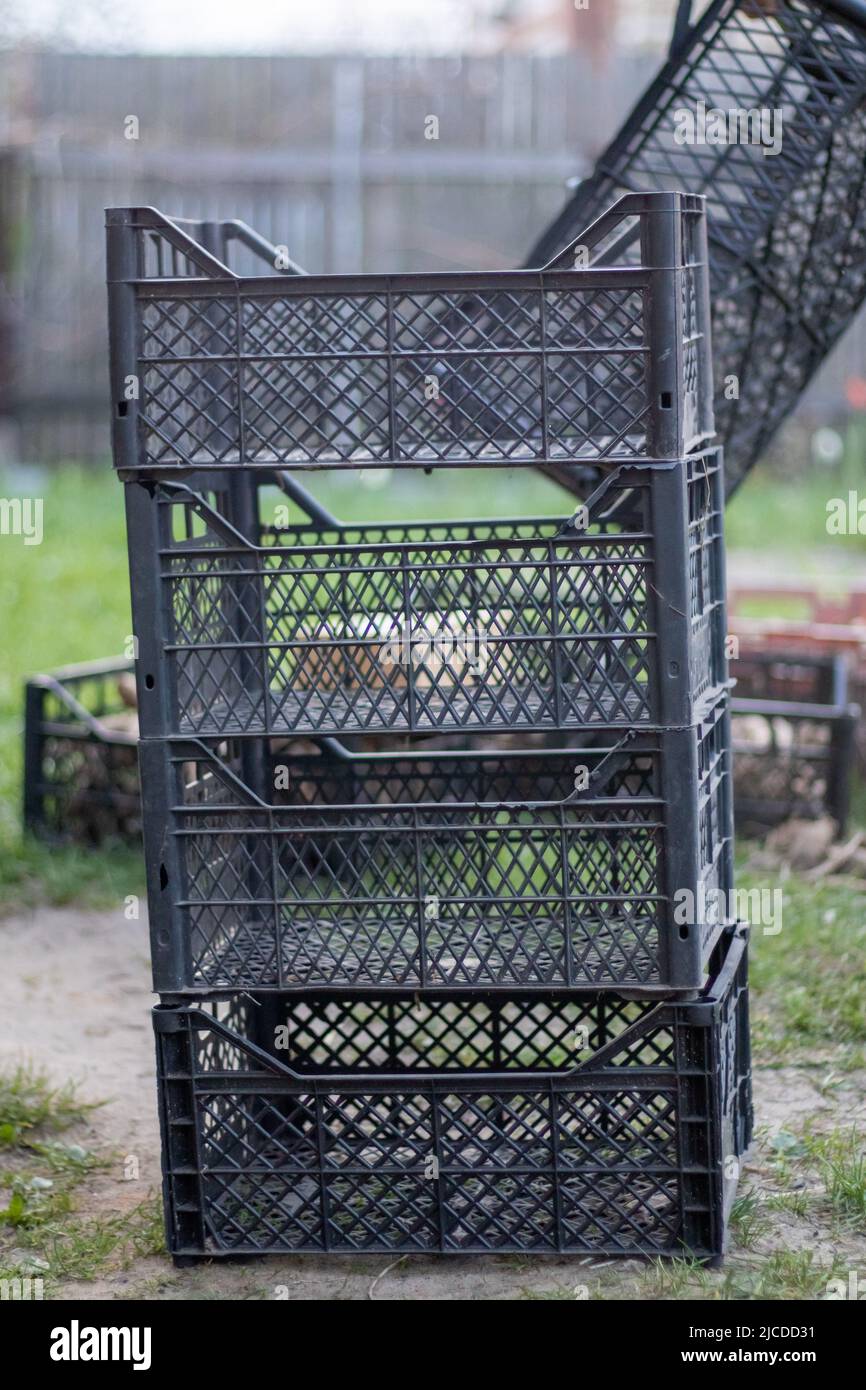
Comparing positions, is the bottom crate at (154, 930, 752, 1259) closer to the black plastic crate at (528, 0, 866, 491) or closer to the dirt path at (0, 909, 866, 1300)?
the dirt path at (0, 909, 866, 1300)

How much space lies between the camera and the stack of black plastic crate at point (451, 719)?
126 inches

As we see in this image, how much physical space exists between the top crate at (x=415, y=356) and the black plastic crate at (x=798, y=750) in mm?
2922

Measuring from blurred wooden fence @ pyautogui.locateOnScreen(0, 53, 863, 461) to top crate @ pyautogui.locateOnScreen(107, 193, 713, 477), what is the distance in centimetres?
1133

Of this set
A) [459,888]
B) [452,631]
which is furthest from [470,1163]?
[452,631]

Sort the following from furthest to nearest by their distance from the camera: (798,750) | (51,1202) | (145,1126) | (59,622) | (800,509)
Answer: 1. (800,509)
2. (59,622)
3. (798,750)
4. (145,1126)
5. (51,1202)

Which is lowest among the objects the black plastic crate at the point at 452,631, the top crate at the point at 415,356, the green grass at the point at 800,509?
the black plastic crate at the point at 452,631

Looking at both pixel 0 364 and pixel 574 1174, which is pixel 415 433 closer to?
pixel 574 1174

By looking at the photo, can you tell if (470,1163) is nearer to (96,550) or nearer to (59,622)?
(59,622)

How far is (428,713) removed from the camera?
10.7 feet

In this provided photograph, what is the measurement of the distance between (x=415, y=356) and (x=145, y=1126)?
221 centimetres

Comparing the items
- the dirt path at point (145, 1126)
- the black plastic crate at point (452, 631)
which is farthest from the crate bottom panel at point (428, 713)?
the dirt path at point (145, 1126)

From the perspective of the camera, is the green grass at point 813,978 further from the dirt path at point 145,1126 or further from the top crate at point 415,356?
the top crate at point 415,356

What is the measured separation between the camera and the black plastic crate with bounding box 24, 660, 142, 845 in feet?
21.0

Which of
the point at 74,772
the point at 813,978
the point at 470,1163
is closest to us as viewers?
the point at 470,1163
